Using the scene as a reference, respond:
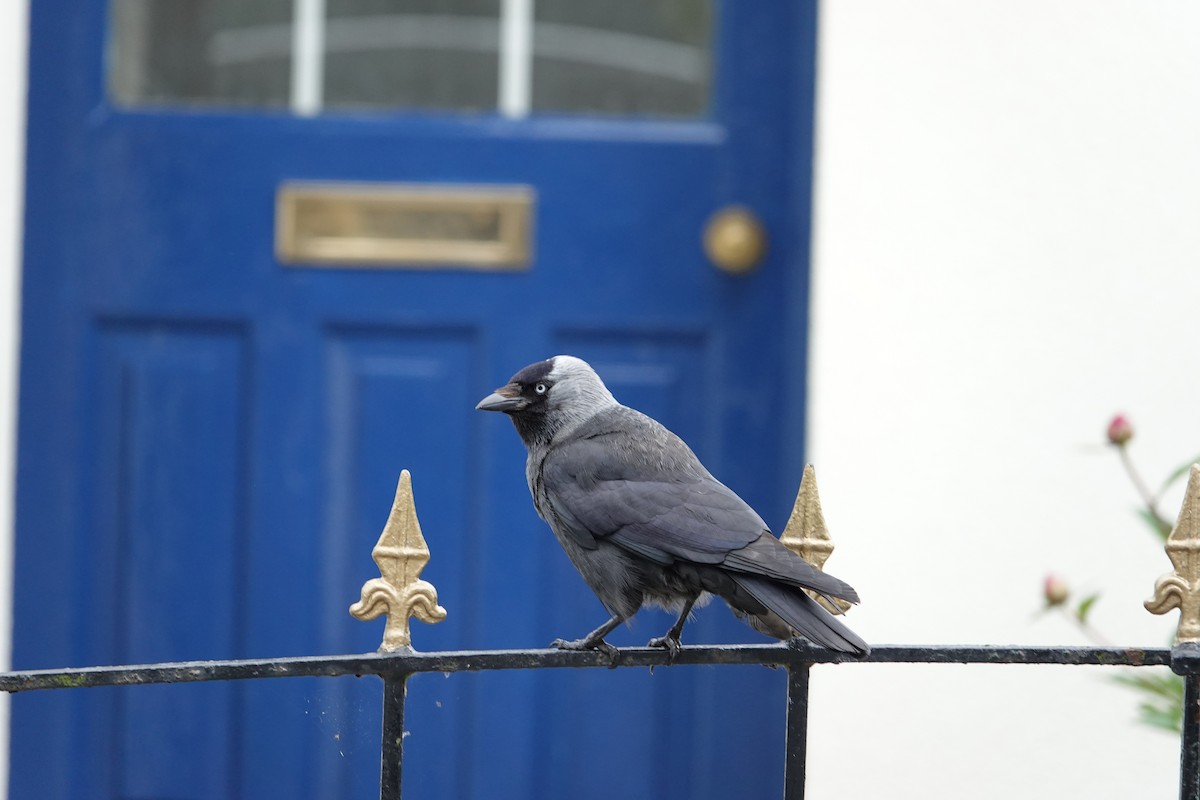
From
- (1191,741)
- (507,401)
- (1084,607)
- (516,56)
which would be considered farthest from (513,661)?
(516,56)

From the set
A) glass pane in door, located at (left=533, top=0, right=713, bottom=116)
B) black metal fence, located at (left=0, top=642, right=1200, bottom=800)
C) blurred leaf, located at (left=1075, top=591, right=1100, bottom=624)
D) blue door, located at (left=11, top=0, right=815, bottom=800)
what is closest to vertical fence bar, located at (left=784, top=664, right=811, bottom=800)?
black metal fence, located at (left=0, top=642, right=1200, bottom=800)

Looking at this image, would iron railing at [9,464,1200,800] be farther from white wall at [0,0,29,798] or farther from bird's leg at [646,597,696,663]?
white wall at [0,0,29,798]

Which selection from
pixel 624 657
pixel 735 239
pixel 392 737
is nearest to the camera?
pixel 392 737

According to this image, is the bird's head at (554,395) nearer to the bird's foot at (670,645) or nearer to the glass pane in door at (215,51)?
the bird's foot at (670,645)

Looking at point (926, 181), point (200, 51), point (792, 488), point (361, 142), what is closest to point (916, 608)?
point (792, 488)

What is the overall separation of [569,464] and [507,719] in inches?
→ 37.2

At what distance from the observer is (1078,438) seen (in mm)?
2133

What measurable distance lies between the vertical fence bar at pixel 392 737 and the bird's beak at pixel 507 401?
493 millimetres

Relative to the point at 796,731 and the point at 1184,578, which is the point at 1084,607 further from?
the point at 796,731

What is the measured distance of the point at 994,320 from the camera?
84.2 inches

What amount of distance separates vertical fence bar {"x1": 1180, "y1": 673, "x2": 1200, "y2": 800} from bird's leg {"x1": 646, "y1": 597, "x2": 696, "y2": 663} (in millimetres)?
463

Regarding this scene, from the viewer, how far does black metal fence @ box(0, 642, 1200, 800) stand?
44.3 inches

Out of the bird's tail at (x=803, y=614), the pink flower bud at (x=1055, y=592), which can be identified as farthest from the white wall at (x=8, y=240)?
the pink flower bud at (x=1055, y=592)

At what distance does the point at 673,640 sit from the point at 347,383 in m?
1.08
